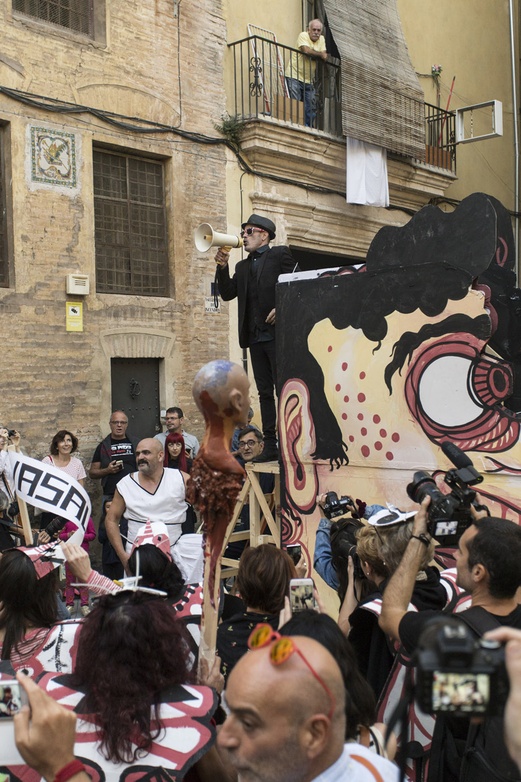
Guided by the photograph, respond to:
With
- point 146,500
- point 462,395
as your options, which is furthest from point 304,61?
point 146,500

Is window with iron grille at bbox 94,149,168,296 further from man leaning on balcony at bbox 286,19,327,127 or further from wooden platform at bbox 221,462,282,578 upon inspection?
wooden platform at bbox 221,462,282,578

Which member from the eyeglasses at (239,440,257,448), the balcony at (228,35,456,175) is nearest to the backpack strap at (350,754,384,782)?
the eyeglasses at (239,440,257,448)

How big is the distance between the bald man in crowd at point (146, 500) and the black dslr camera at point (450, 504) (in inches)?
121

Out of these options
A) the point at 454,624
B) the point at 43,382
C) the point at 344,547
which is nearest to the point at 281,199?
the point at 43,382

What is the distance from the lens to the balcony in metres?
12.0

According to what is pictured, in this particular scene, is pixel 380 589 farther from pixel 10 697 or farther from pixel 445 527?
pixel 10 697

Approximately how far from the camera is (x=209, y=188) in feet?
38.3

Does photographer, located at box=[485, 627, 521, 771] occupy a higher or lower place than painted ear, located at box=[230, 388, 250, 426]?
lower

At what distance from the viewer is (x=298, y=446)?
264 inches

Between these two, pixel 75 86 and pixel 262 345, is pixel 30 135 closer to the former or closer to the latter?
pixel 75 86

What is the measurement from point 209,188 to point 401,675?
382 inches

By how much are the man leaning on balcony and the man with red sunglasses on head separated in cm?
1209

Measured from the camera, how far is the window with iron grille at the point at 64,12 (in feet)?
32.4

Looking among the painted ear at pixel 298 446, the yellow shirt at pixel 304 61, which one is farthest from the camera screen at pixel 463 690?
Answer: the yellow shirt at pixel 304 61
